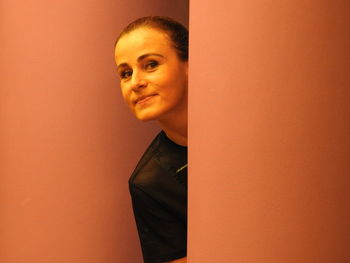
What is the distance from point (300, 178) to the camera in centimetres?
53

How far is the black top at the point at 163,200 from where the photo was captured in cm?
89

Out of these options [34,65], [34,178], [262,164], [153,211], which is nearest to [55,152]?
[34,178]

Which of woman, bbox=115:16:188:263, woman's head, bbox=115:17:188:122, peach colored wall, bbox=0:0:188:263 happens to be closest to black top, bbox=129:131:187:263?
woman, bbox=115:16:188:263

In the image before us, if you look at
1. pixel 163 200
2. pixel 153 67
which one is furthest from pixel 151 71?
pixel 163 200

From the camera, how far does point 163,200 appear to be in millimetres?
894

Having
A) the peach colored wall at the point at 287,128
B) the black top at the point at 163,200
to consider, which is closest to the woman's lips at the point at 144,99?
the black top at the point at 163,200

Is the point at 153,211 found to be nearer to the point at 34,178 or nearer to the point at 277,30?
the point at 34,178

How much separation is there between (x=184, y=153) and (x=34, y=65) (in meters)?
0.43

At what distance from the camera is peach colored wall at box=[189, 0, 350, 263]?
1.75 ft

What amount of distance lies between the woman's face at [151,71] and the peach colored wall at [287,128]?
25 cm

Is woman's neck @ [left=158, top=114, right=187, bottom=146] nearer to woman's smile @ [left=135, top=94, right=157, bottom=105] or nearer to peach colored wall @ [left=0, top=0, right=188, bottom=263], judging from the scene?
woman's smile @ [left=135, top=94, right=157, bottom=105]

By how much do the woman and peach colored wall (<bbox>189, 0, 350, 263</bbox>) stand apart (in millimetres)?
258

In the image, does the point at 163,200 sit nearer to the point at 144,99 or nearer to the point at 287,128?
the point at 144,99

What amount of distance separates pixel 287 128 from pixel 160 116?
34cm
